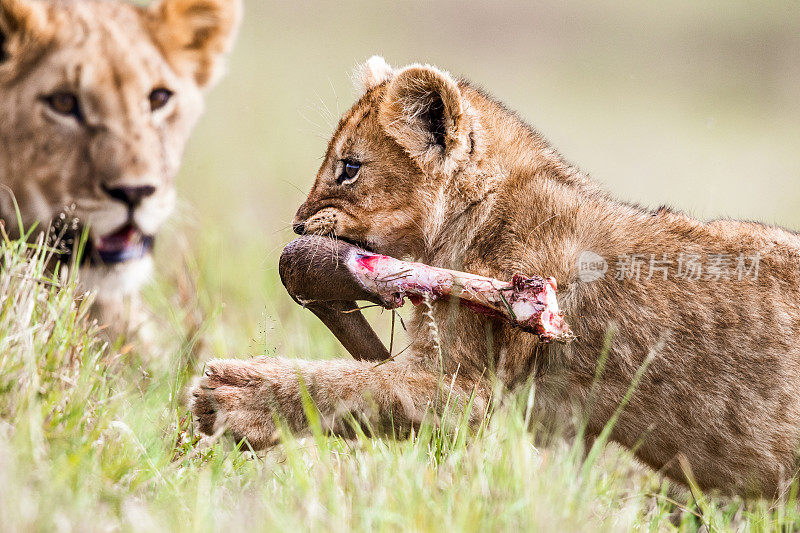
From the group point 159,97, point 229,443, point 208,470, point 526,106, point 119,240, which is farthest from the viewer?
point 526,106

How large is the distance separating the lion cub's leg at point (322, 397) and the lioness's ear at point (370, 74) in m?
1.66

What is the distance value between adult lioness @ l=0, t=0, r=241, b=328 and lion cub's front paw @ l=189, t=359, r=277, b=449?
3.73 ft

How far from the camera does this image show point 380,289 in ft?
12.3

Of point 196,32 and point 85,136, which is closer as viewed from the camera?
point 85,136

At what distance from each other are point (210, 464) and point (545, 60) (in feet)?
75.0

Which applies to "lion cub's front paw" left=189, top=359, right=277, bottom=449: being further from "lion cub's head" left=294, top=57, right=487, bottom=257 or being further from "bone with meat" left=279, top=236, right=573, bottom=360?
"lion cub's head" left=294, top=57, right=487, bottom=257

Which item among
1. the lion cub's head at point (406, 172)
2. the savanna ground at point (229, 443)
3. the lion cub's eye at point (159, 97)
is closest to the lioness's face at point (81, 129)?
the lion cub's eye at point (159, 97)

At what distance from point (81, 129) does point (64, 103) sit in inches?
5.8

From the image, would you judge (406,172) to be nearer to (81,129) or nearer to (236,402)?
(236,402)

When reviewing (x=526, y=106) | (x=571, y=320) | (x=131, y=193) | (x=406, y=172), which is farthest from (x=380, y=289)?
(x=526, y=106)

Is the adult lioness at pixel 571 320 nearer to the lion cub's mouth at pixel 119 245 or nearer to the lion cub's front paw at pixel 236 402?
the lion cub's front paw at pixel 236 402

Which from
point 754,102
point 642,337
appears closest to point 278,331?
point 642,337

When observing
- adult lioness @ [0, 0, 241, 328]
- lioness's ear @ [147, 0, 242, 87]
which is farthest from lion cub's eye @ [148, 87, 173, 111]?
lioness's ear @ [147, 0, 242, 87]

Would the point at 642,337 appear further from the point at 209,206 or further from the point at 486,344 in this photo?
the point at 209,206
